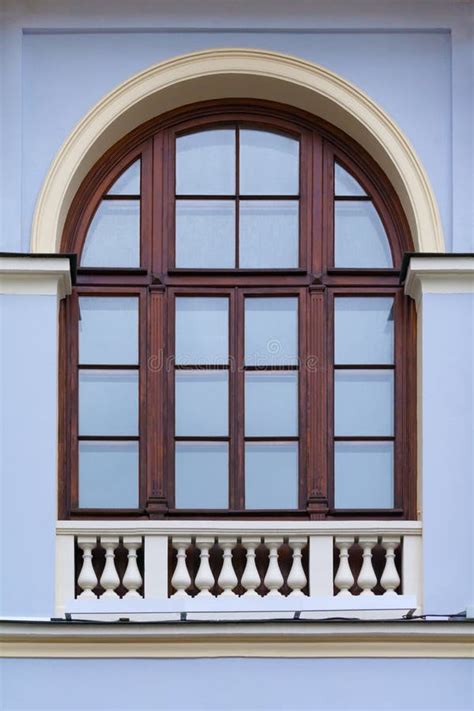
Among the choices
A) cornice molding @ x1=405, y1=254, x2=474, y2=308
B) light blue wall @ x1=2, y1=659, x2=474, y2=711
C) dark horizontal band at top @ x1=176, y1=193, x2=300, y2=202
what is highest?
dark horizontal band at top @ x1=176, y1=193, x2=300, y2=202

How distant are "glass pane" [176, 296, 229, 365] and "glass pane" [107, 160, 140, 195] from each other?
82 centimetres

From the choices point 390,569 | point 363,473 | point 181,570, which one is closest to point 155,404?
point 181,570

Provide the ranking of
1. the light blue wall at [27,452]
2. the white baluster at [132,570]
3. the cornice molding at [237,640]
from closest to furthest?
the cornice molding at [237,640] < the light blue wall at [27,452] < the white baluster at [132,570]

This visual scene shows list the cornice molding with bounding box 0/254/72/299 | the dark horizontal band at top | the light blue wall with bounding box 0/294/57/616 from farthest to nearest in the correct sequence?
the dark horizontal band at top
the cornice molding with bounding box 0/254/72/299
the light blue wall with bounding box 0/294/57/616

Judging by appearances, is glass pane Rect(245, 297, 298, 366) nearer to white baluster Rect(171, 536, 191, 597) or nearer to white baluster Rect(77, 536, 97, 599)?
white baluster Rect(171, 536, 191, 597)

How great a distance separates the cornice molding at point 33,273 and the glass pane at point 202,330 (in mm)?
908

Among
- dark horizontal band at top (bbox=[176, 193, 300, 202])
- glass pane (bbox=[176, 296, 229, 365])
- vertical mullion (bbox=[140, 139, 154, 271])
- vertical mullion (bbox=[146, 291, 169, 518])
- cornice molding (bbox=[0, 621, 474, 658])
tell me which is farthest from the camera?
dark horizontal band at top (bbox=[176, 193, 300, 202])

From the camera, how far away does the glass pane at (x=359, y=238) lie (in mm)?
12914

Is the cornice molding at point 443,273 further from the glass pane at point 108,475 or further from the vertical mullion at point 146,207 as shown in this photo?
the glass pane at point 108,475

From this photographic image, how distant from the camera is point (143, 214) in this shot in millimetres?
12898

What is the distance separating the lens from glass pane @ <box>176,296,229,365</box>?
1275 cm

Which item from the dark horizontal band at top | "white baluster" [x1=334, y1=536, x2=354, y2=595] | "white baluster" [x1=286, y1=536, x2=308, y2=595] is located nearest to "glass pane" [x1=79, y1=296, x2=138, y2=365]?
the dark horizontal band at top

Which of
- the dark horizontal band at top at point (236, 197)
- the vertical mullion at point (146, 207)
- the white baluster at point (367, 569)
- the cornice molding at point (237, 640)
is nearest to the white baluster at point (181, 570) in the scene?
the cornice molding at point (237, 640)

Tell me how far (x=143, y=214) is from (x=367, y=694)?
3.56 metres
